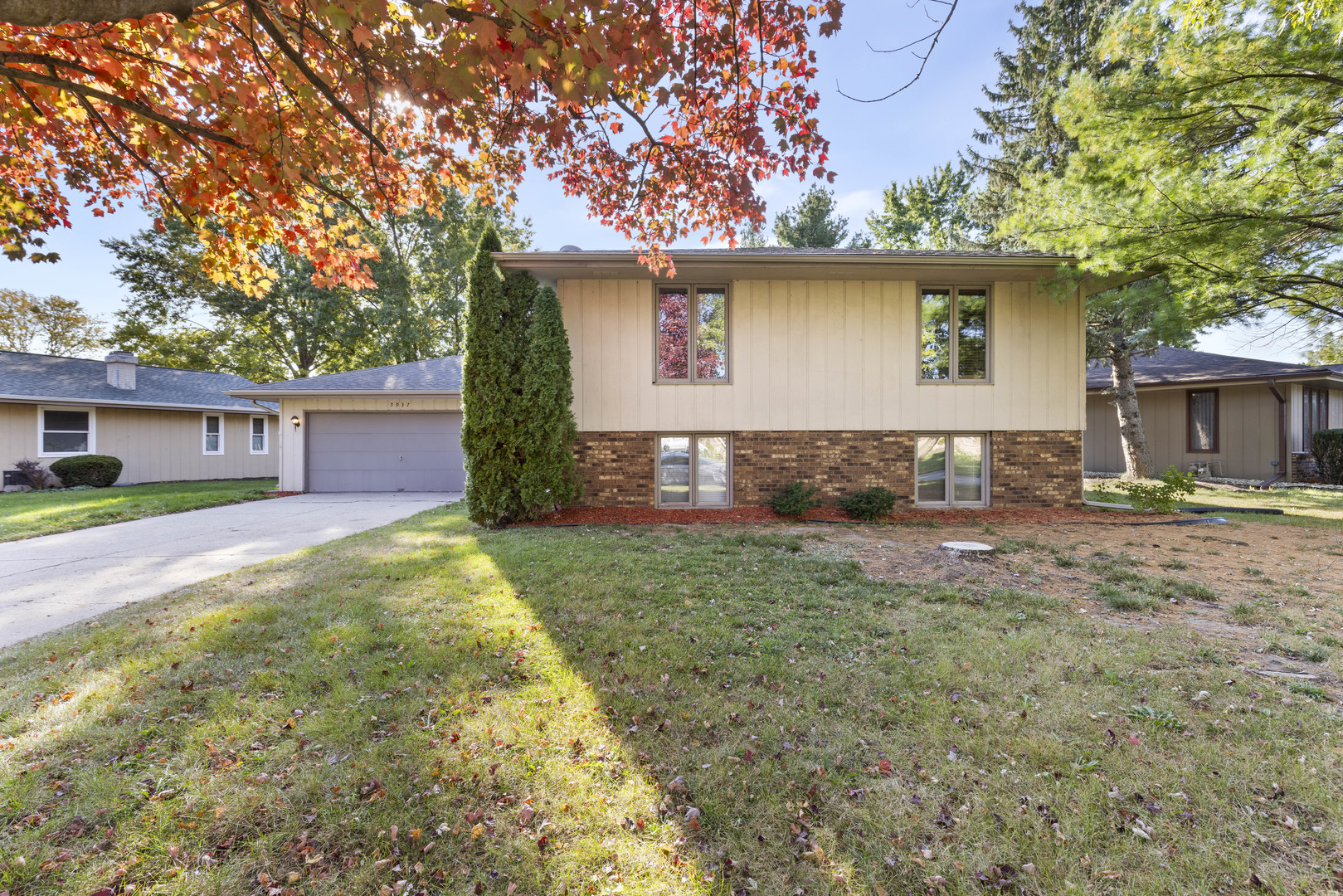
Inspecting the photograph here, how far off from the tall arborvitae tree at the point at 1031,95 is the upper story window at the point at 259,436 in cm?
2350

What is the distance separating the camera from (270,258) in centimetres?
2139

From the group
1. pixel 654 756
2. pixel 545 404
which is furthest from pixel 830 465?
pixel 654 756

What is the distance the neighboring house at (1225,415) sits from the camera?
497 inches

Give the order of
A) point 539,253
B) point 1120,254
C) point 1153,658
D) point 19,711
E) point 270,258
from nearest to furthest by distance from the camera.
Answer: point 19,711 < point 1153,658 < point 1120,254 < point 539,253 < point 270,258

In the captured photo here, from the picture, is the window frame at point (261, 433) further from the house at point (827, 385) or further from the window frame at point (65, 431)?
the house at point (827, 385)

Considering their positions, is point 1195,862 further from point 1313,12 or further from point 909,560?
point 1313,12

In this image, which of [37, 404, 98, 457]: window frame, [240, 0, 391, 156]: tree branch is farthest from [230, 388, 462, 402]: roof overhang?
[240, 0, 391, 156]: tree branch

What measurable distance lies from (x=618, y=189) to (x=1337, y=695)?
5961mm

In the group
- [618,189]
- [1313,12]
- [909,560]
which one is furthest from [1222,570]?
[618,189]

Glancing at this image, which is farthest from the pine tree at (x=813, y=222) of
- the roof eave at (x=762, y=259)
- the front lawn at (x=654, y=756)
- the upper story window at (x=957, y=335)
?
the front lawn at (x=654, y=756)

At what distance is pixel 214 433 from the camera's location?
16.4 meters

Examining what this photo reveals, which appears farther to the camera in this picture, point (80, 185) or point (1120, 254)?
point (1120, 254)

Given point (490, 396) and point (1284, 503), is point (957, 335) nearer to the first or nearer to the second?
point (1284, 503)

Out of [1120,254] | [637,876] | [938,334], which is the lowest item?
[637,876]
